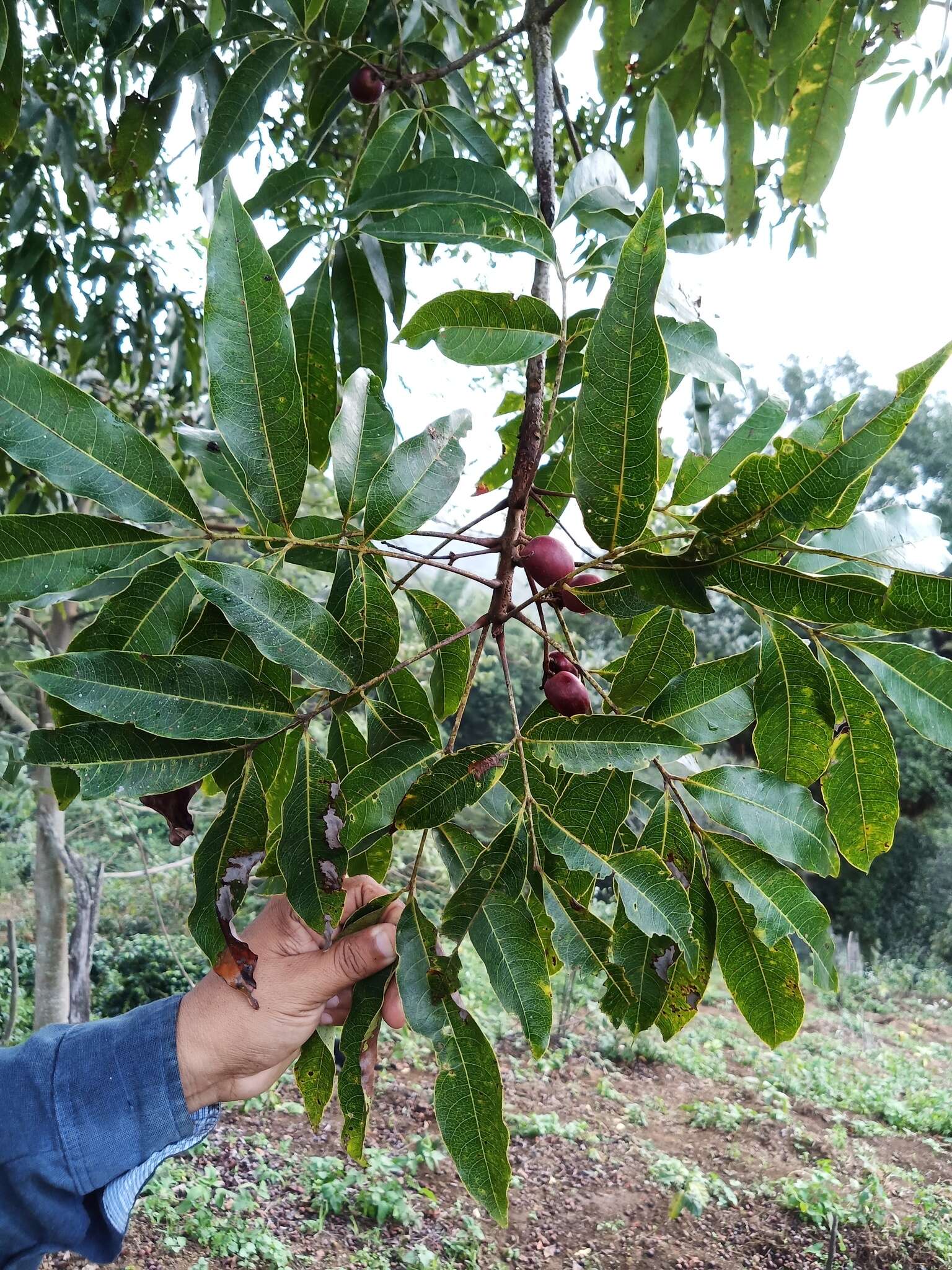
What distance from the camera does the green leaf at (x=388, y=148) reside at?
86cm

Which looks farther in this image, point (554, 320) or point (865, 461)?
point (554, 320)

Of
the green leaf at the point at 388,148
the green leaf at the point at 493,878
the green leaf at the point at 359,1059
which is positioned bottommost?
the green leaf at the point at 359,1059

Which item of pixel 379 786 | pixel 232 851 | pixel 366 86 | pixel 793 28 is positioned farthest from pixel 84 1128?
pixel 793 28

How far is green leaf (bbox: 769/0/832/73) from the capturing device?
95cm

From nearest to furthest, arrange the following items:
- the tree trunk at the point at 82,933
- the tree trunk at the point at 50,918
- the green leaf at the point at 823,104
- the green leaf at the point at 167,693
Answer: the green leaf at the point at 167,693
the green leaf at the point at 823,104
the tree trunk at the point at 50,918
the tree trunk at the point at 82,933

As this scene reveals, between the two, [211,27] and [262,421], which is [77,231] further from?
[262,421]

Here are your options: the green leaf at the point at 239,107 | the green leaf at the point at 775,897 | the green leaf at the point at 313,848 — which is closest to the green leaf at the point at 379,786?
the green leaf at the point at 313,848

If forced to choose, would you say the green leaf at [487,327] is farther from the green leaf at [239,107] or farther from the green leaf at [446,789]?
the green leaf at [239,107]

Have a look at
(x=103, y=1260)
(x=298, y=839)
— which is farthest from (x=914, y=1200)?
(x=298, y=839)

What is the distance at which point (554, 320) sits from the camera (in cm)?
63

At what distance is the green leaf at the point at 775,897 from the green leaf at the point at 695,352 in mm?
345

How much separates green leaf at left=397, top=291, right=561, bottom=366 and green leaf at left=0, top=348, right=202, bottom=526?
0.21 metres

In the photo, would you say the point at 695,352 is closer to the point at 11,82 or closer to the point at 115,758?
the point at 115,758

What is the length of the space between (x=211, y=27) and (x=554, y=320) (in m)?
0.95
